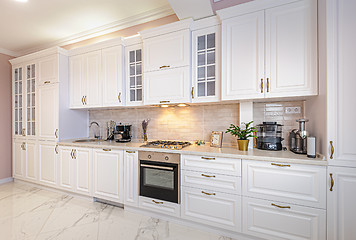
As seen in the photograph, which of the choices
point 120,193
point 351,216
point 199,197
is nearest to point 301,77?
point 351,216

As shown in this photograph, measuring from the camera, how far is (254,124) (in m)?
2.26

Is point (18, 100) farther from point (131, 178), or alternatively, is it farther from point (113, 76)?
point (131, 178)

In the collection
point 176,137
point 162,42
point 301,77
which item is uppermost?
point 162,42

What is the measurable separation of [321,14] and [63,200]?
4055mm

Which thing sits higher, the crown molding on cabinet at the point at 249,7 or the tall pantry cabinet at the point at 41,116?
the crown molding on cabinet at the point at 249,7

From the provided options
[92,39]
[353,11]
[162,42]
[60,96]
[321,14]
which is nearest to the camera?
[353,11]

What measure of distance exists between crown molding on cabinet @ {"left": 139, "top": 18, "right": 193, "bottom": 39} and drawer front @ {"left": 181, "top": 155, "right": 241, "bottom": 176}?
1636mm

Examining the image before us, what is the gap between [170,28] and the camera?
2.30 meters

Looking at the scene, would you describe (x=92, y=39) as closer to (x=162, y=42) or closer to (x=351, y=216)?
(x=162, y=42)

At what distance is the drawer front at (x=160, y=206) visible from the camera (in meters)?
2.11

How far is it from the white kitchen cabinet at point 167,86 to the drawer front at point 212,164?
75cm

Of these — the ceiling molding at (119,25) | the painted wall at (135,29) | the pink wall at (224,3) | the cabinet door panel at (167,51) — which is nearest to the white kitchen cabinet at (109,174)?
the cabinet door panel at (167,51)

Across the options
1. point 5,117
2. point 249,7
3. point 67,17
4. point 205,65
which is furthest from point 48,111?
point 249,7

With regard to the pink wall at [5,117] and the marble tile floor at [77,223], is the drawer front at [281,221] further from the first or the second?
the pink wall at [5,117]
